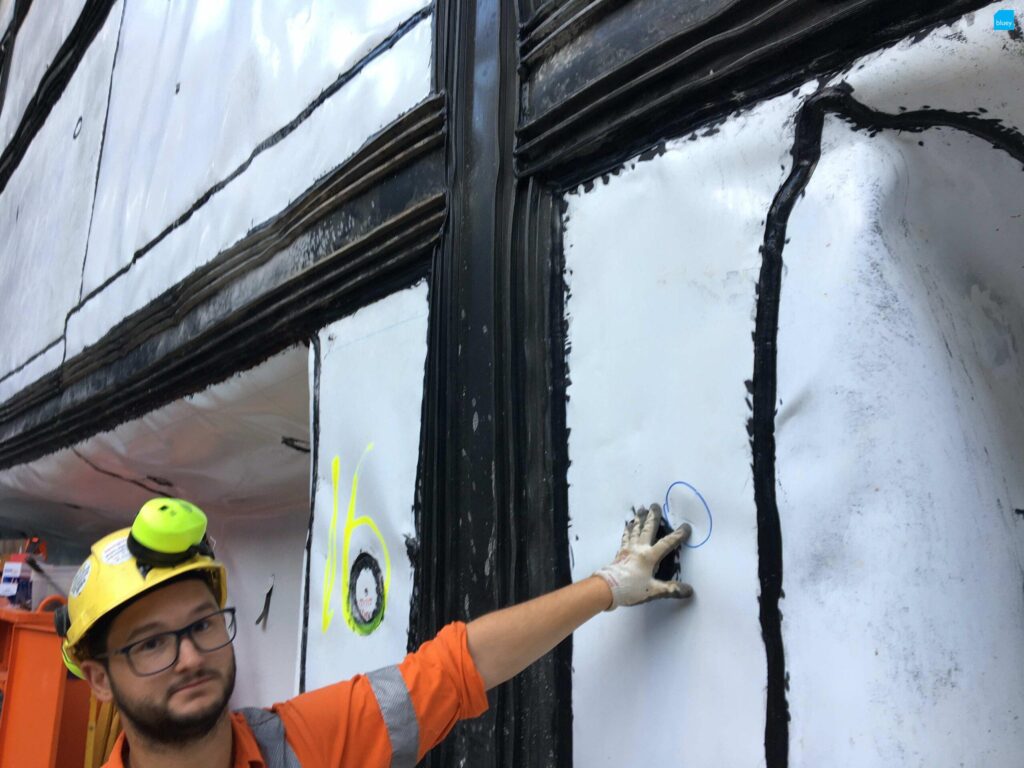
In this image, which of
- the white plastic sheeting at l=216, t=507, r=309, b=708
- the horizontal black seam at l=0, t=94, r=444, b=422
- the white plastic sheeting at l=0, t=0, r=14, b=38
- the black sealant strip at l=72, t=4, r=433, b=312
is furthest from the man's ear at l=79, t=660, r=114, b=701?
the white plastic sheeting at l=0, t=0, r=14, b=38

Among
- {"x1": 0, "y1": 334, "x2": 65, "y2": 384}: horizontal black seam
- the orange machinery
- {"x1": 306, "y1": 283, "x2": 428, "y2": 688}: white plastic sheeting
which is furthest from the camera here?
{"x1": 0, "y1": 334, "x2": 65, "y2": 384}: horizontal black seam

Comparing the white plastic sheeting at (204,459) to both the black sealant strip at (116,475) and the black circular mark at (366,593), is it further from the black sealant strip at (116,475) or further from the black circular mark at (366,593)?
the black circular mark at (366,593)

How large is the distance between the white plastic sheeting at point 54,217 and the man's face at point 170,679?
257cm

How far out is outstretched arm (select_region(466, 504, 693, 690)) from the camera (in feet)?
3.29

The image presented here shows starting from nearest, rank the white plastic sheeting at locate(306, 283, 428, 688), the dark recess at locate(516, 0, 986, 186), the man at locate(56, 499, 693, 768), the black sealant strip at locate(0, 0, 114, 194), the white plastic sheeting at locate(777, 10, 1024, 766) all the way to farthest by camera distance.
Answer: the white plastic sheeting at locate(777, 10, 1024, 766) → the dark recess at locate(516, 0, 986, 186) → the man at locate(56, 499, 693, 768) → the white plastic sheeting at locate(306, 283, 428, 688) → the black sealant strip at locate(0, 0, 114, 194)

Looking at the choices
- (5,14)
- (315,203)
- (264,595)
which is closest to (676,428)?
(315,203)

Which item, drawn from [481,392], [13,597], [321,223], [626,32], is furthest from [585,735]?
[13,597]

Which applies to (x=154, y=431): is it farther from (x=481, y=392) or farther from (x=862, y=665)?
(x=862, y=665)

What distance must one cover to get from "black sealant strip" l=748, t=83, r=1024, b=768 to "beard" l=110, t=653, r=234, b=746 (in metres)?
0.68

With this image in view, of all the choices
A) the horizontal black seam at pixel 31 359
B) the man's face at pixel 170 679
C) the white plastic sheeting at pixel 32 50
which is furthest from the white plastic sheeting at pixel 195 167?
the white plastic sheeting at pixel 32 50

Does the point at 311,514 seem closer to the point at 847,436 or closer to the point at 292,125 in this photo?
the point at 292,125

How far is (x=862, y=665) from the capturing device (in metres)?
0.82

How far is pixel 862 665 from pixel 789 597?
10 centimetres

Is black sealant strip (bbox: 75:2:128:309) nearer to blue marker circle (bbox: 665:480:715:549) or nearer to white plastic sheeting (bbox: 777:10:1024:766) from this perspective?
blue marker circle (bbox: 665:480:715:549)
